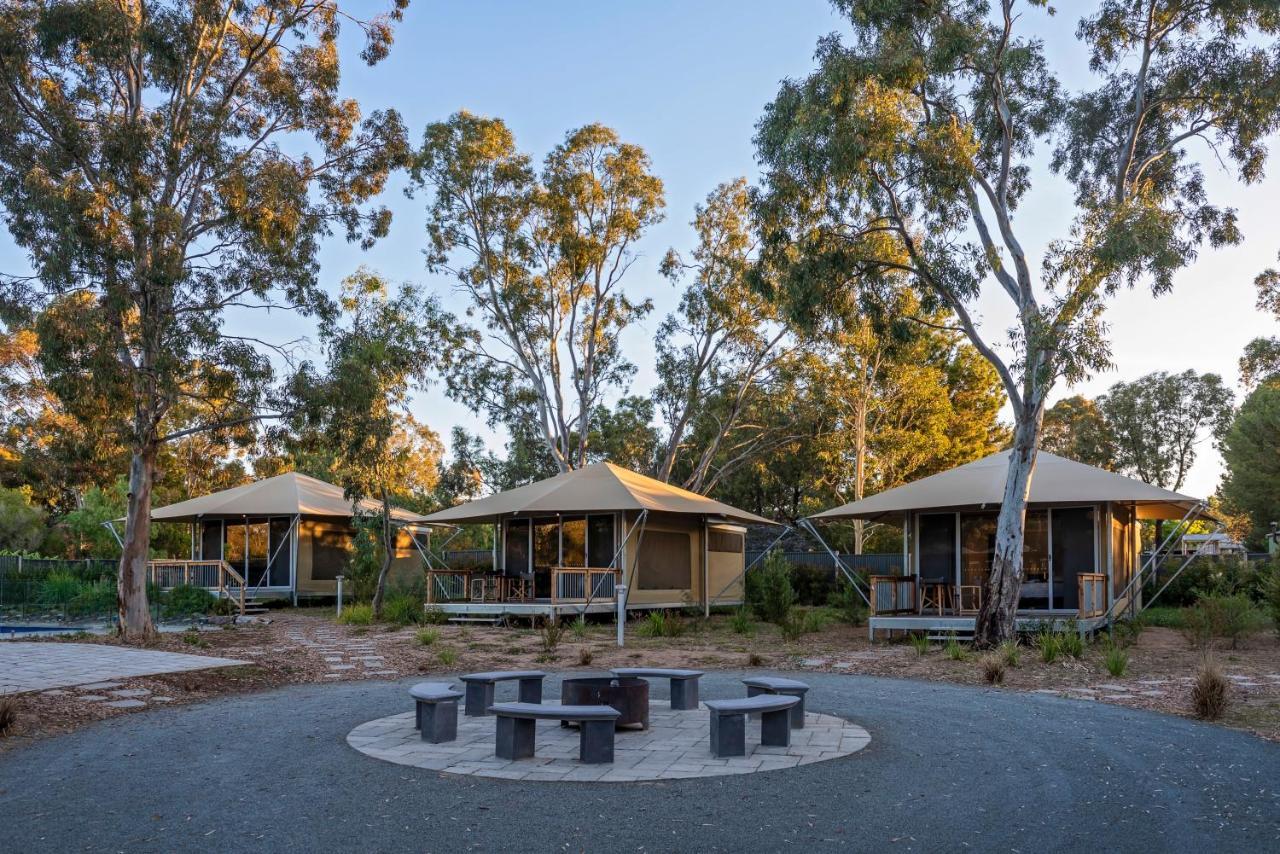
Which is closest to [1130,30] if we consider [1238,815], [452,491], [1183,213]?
[1183,213]

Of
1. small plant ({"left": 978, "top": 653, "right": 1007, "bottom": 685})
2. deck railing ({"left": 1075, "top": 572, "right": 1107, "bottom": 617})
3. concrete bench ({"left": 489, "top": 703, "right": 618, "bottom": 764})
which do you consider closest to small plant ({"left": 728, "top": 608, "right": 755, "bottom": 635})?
deck railing ({"left": 1075, "top": 572, "right": 1107, "bottom": 617})

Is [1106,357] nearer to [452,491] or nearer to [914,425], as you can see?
[914,425]

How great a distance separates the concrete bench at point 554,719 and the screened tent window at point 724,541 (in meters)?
15.0

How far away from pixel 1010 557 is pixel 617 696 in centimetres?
748

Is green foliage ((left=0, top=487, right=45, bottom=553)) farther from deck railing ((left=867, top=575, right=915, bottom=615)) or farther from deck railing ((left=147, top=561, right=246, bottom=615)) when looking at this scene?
deck railing ((left=867, top=575, right=915, bottom=615))

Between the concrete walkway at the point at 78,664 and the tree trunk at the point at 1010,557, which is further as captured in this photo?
the tree trunk at the point at 1010,557

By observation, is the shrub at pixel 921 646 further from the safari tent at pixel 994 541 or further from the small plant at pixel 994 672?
the small plant at pixel 994 672

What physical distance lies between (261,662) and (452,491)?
22027 millimetres

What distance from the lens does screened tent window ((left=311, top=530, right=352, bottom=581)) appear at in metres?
23.5

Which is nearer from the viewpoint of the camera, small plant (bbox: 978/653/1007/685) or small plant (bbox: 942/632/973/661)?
small plant (bbox: 978/653/1007/685)

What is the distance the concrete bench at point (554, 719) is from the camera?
18.7 ft

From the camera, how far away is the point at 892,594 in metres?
15.0

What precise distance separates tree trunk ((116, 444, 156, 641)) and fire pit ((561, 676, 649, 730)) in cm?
806

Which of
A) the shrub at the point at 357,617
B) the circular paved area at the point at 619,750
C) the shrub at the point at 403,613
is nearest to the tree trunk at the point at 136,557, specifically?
the shrub at the point at 357,617
